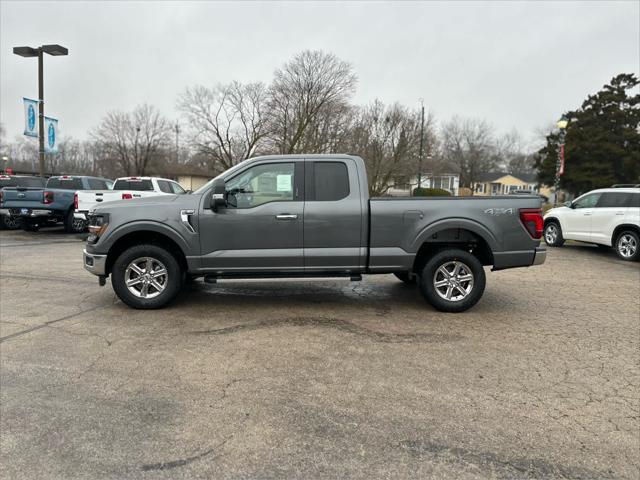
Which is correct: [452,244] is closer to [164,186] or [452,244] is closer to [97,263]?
[97,263]

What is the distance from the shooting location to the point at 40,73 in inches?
673

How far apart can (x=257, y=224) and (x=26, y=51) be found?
1747 cm

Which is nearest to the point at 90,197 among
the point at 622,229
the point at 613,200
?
the point at 613,200

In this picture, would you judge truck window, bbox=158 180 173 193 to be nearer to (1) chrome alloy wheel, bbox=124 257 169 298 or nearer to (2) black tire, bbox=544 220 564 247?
(1) chrome alloy wheel, bbox=124 257 169 298

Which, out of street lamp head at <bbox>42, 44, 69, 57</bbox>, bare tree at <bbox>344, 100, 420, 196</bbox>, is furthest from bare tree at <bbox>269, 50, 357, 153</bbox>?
street lamp head at <bbox>42, 44, 69, 57</bbox>

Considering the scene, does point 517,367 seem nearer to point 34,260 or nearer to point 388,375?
point 388,375

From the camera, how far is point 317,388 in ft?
11.8

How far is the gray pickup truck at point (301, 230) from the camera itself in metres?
5.49

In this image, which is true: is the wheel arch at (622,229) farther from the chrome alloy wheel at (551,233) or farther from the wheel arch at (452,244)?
the wheel arch at (452,244)

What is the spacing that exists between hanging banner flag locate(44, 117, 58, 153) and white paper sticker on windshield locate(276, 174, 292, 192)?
54.2 ft

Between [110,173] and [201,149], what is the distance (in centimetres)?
2700

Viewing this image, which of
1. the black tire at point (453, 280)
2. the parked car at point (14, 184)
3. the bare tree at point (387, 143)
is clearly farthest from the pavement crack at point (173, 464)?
the bare tree at point (387, 143)

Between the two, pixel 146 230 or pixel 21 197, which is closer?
pixel 146 230

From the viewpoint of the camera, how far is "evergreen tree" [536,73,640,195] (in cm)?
3800
